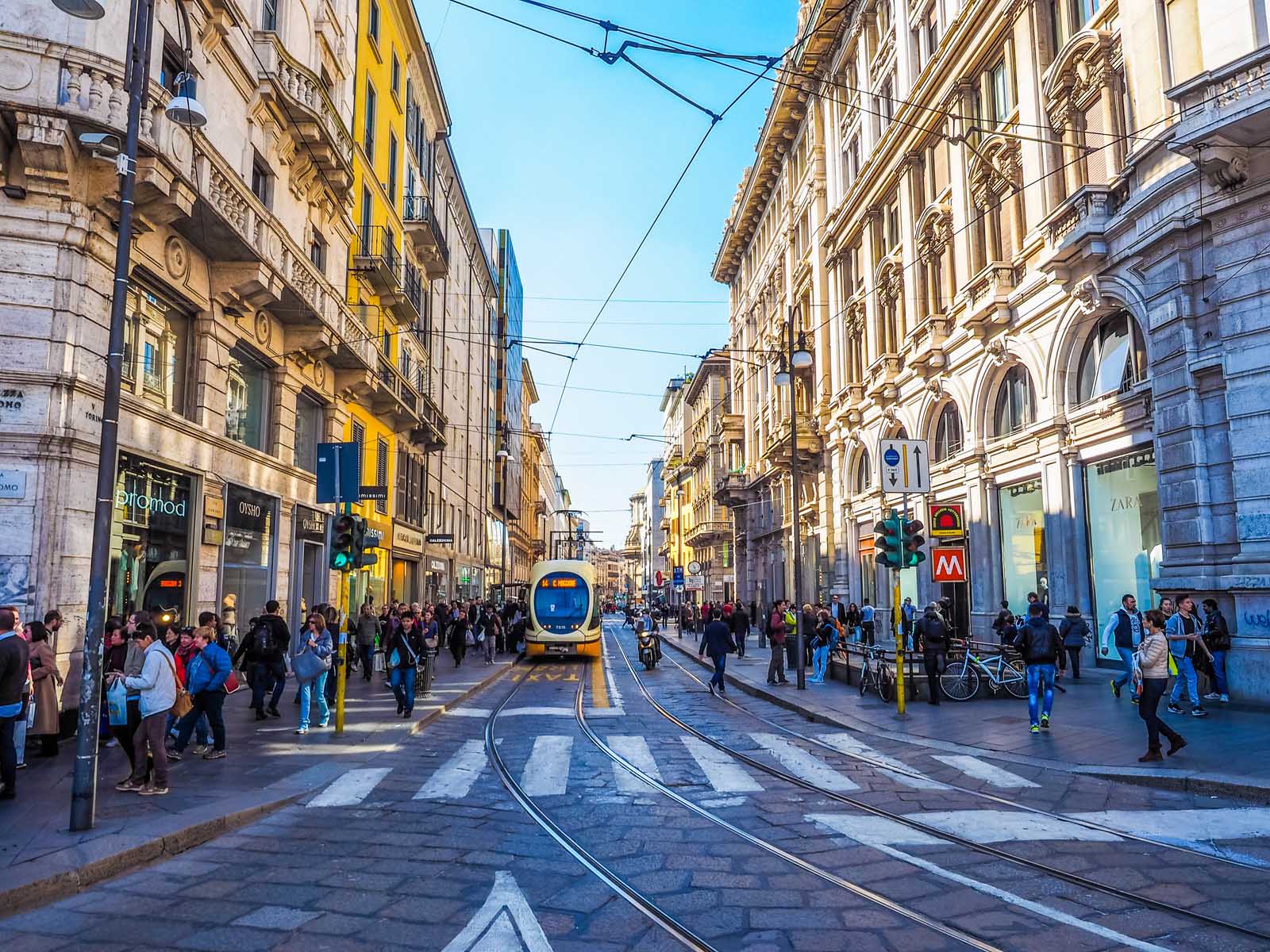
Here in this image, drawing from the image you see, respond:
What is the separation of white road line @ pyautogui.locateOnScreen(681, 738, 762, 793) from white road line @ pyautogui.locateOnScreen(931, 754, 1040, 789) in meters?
2.31

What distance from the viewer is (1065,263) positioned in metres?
18.6

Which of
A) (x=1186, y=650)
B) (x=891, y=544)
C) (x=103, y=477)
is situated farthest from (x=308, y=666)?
(x=1186, y=650)

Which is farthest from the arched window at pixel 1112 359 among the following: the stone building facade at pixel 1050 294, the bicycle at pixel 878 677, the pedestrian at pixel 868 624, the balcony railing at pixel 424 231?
the balcony railing at pixel 424 231

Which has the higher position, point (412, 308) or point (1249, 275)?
point (412, 308)

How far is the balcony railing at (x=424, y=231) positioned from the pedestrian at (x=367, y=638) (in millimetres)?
15284

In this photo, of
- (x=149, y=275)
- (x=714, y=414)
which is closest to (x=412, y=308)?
(x=149, y=275)

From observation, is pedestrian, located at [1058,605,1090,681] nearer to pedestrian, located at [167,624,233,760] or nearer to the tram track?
the tram track

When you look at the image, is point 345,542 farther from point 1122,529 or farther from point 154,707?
point 1122,529

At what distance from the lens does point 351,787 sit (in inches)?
345

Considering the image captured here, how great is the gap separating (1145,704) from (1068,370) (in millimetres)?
11465

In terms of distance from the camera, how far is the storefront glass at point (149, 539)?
41.5 feet

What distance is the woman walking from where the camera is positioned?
39.4ft

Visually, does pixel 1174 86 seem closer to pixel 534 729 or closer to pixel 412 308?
pixel 534 729

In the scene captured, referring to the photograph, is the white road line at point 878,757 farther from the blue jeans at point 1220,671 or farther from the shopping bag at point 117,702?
the shopping bag at point 117,702
